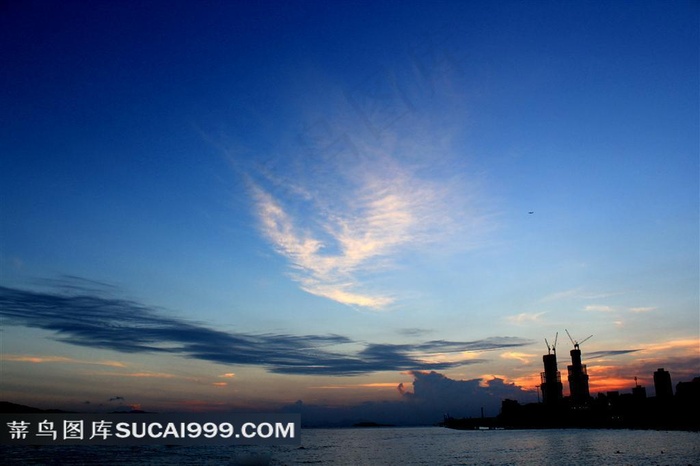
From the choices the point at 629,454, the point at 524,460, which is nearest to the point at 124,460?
the point at 524,460

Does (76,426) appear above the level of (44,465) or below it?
above

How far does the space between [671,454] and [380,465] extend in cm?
7666

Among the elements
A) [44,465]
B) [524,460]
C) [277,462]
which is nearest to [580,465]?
[524,460]

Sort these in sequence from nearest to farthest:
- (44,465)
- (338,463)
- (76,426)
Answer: (76,426)
(44,465)
(338,463)

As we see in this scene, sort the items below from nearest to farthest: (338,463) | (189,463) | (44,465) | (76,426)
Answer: (76,426) < (44,465) < (189,463) < (338,463)

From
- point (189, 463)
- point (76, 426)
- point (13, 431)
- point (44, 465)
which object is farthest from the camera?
point (189, 463)

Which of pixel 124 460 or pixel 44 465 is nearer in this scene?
pixel 44 465

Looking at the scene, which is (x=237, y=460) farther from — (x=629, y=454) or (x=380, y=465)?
(x=629, y=454)

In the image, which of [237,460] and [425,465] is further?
[237,460]

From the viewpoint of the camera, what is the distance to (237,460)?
136 meters

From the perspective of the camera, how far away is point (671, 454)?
5103 inches

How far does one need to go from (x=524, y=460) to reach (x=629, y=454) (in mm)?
33776

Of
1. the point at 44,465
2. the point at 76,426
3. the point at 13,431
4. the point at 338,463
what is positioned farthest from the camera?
the point at 338,463

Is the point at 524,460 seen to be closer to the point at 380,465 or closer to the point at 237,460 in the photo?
the point at 380,465
